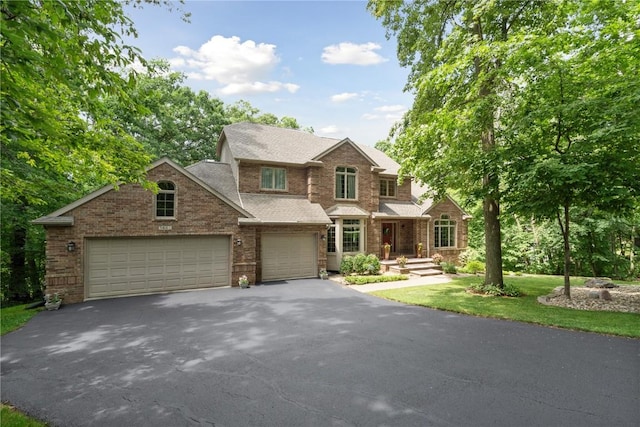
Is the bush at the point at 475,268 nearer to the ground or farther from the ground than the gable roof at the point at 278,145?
nearer to the ground

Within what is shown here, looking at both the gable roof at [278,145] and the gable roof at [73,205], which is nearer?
the gable roof at [73,205]

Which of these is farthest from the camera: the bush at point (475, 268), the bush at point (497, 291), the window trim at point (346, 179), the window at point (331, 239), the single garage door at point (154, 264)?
the bush at point (475, 268)

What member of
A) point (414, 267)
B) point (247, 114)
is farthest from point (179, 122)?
point (414, 267)

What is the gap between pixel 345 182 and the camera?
18.5 m

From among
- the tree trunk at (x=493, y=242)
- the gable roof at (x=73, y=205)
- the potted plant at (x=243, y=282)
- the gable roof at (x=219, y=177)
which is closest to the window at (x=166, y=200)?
the gable roof at (x=73, y=205)

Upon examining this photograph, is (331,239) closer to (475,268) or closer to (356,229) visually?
(356,229)

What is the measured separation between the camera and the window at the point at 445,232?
818 inches

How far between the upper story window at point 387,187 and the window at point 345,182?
2.82 metres

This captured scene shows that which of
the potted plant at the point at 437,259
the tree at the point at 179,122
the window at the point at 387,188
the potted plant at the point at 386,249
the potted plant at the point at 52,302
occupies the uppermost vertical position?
the tree at the point at 179,122

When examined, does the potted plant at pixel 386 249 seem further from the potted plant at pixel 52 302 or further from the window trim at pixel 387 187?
the potted plant at pixel 52 302

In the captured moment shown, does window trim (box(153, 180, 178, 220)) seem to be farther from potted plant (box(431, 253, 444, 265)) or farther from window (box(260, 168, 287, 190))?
potted plant (box(431, 253, 444, 265))

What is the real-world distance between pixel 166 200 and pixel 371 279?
32.7 feet

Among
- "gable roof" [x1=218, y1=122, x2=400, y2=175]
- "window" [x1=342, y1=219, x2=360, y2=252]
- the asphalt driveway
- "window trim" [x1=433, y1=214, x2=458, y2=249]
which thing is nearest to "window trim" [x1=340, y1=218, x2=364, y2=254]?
"window" [x1=342, y1=219, x2=360, y2=252]

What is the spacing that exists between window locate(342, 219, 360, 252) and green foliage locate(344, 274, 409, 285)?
2.89m
